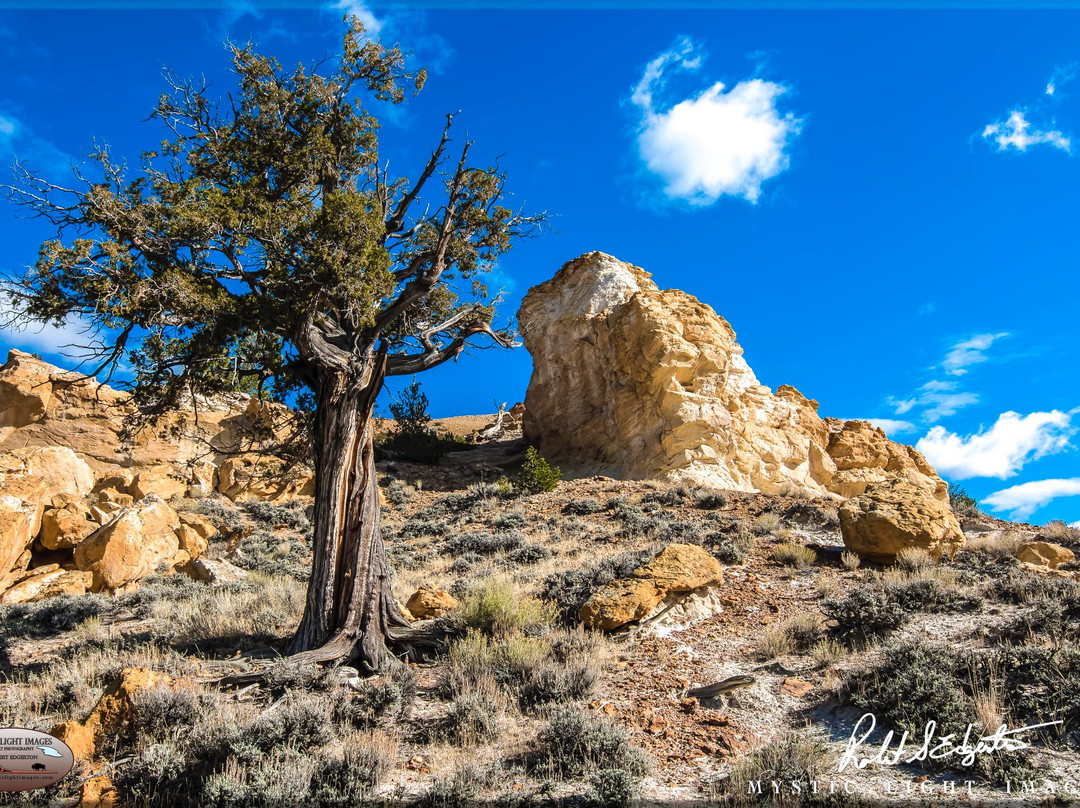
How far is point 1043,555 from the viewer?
39.2 ft

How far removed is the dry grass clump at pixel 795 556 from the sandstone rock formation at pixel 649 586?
2.23 m

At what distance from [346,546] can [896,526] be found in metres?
8.92

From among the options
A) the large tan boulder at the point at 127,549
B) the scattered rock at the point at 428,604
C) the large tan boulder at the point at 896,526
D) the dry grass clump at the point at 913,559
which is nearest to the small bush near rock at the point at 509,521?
the scattered rock at the point at 428,604

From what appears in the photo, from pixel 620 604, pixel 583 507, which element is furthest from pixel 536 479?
pixel 620 604

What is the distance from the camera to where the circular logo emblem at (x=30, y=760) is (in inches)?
177

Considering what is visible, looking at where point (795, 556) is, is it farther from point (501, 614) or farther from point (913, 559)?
point (501, 614)

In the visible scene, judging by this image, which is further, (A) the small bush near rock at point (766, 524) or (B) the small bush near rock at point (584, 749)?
(A) the small bush near rock at point (766, 524)

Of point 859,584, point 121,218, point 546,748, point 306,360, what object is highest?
point 121,218

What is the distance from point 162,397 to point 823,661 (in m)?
9.08

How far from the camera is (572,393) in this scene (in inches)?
1107

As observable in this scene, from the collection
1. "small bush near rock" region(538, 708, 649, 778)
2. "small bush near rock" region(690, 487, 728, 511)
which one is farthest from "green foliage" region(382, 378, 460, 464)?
"small bush near rock" region(538, 708, 649, 778)

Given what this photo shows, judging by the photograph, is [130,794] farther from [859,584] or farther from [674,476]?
[674,476]

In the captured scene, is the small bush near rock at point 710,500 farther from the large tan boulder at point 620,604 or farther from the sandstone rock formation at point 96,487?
the sandstone rock formation at point 96,487

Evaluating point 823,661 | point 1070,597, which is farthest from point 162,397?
point 1070,597
